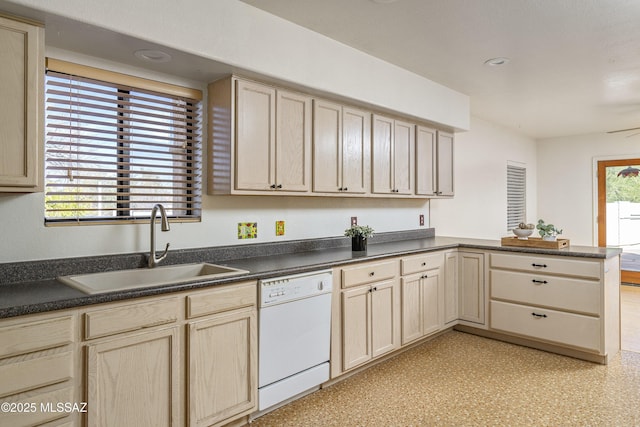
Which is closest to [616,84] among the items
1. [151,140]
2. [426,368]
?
[426,368]

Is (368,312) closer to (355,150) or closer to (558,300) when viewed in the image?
(355,150)

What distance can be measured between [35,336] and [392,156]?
9.96 feet

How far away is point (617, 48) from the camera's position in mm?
3213

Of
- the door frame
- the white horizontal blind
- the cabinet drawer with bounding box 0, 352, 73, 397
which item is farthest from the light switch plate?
the door frame

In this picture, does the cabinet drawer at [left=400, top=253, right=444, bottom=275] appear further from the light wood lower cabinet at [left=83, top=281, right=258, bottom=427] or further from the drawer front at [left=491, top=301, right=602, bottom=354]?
the light wood lower cabinet at [left=83, top=281, right=258, bottom=427]

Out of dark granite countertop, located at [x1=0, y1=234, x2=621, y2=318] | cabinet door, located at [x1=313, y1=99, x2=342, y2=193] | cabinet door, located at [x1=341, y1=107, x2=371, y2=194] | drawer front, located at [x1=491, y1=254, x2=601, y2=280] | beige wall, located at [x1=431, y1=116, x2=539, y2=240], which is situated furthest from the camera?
beige wall, located at [x1=431, y1=116, x2=539, y2=240]

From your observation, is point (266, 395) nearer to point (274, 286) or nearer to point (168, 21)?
point (274, 286)

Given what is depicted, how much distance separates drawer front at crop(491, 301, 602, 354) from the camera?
3.22 meters

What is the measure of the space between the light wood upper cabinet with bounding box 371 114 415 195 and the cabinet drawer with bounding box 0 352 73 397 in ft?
8.62

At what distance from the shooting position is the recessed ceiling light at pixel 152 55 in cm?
225

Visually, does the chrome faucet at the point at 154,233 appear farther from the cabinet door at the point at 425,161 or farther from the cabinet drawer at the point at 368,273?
the cabinet door at the point at 425,161

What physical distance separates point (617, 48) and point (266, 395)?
369 centimetres

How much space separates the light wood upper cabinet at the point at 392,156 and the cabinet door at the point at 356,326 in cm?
110

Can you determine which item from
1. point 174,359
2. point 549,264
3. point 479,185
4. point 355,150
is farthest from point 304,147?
point 479,185
